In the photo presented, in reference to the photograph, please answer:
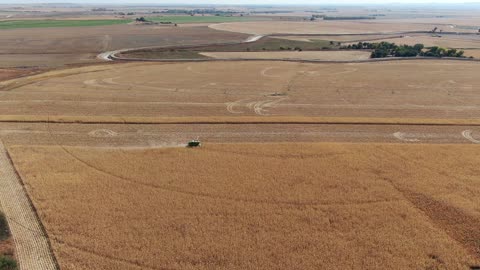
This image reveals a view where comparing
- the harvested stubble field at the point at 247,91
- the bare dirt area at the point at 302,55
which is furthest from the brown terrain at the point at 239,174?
the bare dirt area at the point at 302,55

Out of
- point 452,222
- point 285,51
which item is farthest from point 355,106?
point 285,51

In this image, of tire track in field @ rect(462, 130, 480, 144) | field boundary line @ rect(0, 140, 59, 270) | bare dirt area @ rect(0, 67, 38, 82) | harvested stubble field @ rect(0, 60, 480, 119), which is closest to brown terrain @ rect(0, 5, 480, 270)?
field boundary line @ rect(0, 140, 59, 270)

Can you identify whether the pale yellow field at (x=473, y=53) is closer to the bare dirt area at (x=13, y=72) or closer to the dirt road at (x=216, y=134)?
the dirt road at (x=216, y=134)

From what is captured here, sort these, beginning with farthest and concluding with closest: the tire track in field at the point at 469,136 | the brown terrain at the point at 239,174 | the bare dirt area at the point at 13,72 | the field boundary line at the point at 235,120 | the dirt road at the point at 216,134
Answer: the bare dirt area at the point at 13,72, the field boundary line at the point at 235,120, the tire track in field at the point at 469,136, the dirt road at the point at 216,134, the brown terrain at the point at 239,174

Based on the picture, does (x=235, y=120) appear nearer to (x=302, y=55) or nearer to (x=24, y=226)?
(x=24, y=226)

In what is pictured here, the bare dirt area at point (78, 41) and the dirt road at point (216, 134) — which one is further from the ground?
the bare dirt area at point (78, 41)

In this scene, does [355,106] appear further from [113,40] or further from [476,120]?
[113,40]

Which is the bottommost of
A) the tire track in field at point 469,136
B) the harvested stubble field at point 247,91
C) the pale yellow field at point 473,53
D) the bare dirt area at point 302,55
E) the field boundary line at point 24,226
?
the field boundary line at point 24,226

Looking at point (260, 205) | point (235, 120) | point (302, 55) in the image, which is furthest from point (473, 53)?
point (260, 205)
